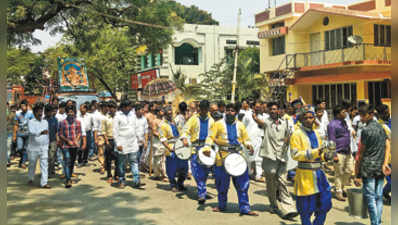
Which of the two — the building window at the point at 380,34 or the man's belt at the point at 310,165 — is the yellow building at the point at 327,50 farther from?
the man's belt at the point at 310,165

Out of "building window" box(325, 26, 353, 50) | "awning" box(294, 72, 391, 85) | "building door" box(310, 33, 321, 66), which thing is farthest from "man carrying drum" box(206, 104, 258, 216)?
"building door" box(310, 33, 321, 66)

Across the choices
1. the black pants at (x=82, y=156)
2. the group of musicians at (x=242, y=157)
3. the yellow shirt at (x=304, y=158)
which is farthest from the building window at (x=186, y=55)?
the yellow shirt at (x=304, y=158)

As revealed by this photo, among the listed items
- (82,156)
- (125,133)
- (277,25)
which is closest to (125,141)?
(125,133)

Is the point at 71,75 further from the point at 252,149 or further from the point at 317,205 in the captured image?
the point at 317,205

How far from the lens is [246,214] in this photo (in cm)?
681

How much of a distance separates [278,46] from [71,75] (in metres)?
14.5

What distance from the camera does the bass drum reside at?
259 inches

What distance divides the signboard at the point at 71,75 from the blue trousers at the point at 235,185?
1494cm

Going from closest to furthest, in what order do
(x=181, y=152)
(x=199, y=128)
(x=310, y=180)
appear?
(x=310, y=180) < (x=199, y=128) < (x=181, y=152)

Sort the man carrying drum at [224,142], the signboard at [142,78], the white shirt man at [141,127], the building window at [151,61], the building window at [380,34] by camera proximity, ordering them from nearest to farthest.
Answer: the man carrying drum at [224,142]
the white shirt man at [141,127]
the building window at [380,34]
the signboard at [142,78]
the building window at [151,61]

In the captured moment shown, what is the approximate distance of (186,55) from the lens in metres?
36.8

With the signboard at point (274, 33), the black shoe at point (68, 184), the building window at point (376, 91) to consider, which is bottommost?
the black shoe at point (68, 184)

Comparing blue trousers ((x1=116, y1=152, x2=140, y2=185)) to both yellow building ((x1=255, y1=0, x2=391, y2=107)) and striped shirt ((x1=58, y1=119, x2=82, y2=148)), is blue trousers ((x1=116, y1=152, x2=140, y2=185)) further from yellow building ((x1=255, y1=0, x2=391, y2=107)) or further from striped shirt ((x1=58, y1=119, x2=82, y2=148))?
yellow building ((x1=255, y1=0, x2=391, y2=107))

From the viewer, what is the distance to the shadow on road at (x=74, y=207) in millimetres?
6652
